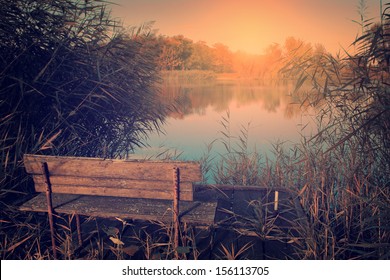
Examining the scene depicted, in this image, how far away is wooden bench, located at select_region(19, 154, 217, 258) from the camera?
8.35ft

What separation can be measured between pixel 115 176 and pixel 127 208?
1.02ft

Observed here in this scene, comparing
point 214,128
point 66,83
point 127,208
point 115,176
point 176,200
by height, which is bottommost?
point 214,128

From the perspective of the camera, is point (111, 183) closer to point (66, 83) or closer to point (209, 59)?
point (66, 83)

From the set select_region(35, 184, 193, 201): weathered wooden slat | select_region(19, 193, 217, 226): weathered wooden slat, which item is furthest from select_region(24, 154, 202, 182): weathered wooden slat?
select_region(19, 193, 217, 226): weathered wooden slat

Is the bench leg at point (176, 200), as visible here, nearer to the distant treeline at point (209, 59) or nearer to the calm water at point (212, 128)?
the calm water at point (212, 128)

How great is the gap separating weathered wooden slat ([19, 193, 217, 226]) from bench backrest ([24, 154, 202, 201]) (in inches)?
5.2

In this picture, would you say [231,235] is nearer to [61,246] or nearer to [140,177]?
[140,177]

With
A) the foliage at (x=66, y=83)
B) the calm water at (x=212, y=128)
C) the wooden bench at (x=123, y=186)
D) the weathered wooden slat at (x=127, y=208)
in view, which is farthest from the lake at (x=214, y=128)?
the wooden bench at (x=123, y=186)

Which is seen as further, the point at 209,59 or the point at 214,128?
the point at 209,59

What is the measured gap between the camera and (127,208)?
9.07ft

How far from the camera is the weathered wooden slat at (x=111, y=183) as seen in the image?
261 centimetres

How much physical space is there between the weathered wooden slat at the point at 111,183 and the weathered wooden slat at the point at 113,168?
0.04 m

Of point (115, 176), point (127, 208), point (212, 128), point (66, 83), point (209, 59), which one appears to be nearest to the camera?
point (115, 176)

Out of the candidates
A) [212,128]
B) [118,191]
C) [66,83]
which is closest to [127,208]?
[118,191]
